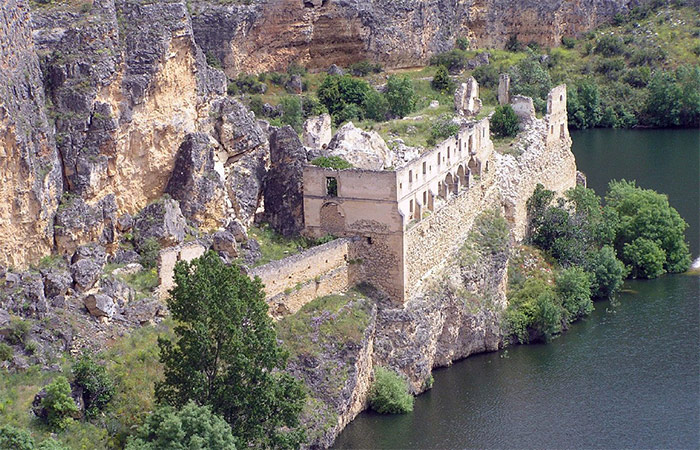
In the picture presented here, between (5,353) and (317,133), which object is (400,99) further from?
(5,353)

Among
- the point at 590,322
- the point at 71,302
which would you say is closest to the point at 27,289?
the point at 71,302

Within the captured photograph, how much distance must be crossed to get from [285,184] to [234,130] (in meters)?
2.96

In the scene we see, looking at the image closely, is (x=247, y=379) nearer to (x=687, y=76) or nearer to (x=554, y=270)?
(x=554, y=270)

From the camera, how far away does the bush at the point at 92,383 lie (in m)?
41.8

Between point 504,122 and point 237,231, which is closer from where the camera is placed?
point 237,231

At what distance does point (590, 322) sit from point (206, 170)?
17.1 metres

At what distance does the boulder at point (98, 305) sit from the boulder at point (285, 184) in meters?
9.98

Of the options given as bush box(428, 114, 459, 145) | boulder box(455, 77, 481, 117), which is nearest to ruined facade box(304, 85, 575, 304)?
bush box(428, 114, 459, 145)

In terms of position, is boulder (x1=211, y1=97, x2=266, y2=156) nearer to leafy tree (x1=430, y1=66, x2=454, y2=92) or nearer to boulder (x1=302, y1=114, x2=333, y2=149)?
boulder (x1=302, y1=114, x2=333, y2=149)

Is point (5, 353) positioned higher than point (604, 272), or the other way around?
point (5, 353)

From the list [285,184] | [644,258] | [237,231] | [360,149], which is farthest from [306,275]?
[644,258]

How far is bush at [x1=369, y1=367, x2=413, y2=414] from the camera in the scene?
4909 cm

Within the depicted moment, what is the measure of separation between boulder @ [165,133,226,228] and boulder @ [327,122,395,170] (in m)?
4.65

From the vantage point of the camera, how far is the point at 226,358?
42.3m
